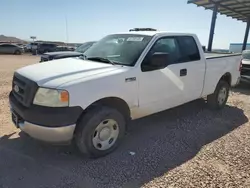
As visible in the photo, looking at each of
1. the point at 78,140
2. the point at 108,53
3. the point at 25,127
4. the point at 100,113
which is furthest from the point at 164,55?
the point at 25,127

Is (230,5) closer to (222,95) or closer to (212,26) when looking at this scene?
(212,26)

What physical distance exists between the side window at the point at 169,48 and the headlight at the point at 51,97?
167 cm

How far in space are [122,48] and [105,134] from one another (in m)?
1.52

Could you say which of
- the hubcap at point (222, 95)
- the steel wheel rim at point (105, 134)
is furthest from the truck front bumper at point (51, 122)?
the hubcap at point (222, 95)

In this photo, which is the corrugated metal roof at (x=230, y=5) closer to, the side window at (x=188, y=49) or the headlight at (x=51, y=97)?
the side window at (x=188, y=49)

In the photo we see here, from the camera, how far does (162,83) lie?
4.05m

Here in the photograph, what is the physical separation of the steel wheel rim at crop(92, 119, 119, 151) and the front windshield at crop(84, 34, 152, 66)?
38.4 inches

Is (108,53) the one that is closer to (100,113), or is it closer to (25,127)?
(100,113)

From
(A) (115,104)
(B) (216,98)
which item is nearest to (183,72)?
(A) (115,104)

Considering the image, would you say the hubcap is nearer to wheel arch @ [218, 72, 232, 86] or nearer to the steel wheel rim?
wheel arch @ [218, 72, 232, 86]

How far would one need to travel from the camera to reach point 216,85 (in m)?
5.59

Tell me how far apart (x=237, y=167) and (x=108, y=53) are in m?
2.68

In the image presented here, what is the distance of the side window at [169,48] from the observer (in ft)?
13.3

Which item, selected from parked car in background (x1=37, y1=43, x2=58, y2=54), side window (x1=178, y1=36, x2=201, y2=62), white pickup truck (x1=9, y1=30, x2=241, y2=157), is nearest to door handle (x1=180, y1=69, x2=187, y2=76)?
white pickup truck (x1=9, y1=30, x2=241, y2=157)
